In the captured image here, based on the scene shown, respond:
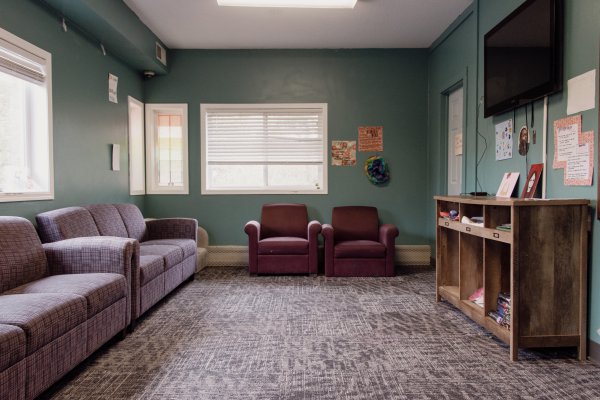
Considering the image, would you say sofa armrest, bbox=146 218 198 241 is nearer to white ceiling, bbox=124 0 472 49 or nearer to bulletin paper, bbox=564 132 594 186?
white ceiling, bbox=124 0 472 49

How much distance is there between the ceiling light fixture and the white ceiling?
144 millimetres

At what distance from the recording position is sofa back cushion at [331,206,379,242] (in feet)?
17.5

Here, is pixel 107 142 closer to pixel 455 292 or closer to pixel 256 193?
pixel 256 193

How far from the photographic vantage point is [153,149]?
5668 millimetres

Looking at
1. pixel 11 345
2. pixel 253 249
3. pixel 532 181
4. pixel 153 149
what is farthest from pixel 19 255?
pixel 532 181

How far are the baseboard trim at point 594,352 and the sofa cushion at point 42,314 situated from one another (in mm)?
2960

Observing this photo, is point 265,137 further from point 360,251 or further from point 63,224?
point 63,224

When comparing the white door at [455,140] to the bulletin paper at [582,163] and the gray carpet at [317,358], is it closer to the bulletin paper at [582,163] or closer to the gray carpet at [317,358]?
the gray carpet at [317,358]

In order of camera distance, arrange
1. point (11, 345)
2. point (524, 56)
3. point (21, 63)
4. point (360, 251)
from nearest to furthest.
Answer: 1. point (11, 345)
2. point (524, 56)
3. point (21, 63)
4. point (360, 251)

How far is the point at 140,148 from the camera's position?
218 inches

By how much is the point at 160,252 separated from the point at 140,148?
229 cm

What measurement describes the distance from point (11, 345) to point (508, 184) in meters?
3.41

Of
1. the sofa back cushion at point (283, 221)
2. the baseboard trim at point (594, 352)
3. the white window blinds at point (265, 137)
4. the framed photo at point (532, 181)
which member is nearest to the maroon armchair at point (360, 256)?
the sofa back cushion at point (283, 221)

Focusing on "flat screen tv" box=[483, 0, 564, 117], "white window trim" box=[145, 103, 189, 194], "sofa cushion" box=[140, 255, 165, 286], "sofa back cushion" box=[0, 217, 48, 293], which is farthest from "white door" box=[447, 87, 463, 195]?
"sofa back cushion" box=[0, 217, 48, 293]
